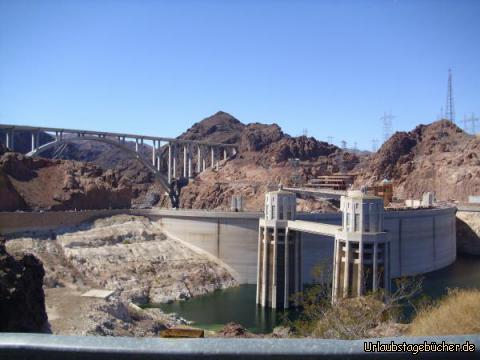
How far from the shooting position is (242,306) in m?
38.4

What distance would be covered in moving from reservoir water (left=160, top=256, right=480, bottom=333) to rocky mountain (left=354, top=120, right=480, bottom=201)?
1082 inches

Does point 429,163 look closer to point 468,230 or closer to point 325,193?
point 468,230

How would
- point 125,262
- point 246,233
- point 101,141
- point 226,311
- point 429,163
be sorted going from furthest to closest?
point 429,163 < point 101,141 < point 246,233 < point 125,262 < point 226,311

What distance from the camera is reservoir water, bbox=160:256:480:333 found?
3369 centimetres

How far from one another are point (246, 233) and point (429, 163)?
4702 cm

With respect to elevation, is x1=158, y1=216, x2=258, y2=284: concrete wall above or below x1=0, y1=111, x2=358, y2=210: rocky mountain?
below

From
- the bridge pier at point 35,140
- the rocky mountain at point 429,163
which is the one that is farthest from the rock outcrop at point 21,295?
the rocky mountain at point 429,163

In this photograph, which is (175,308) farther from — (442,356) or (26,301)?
(442,356)

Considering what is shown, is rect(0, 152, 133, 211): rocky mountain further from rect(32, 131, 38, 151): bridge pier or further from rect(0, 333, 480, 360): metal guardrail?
rect(0, 333, 480, 360): metal guardrail

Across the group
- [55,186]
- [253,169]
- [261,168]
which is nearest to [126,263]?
[55,186]

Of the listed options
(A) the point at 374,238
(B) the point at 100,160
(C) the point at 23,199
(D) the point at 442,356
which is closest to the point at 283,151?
(C) the point at 23,199

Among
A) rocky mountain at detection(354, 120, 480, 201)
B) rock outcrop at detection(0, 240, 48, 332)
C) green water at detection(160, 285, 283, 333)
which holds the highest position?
rocky mountain at detection(354, 120, 480, 201)

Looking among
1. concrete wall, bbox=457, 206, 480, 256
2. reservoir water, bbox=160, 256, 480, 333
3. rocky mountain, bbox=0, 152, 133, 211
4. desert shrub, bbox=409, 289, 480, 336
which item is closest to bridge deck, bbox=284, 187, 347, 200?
concrete wall, bbox=457, 206, 480, 256

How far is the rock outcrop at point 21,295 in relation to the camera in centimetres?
1323
